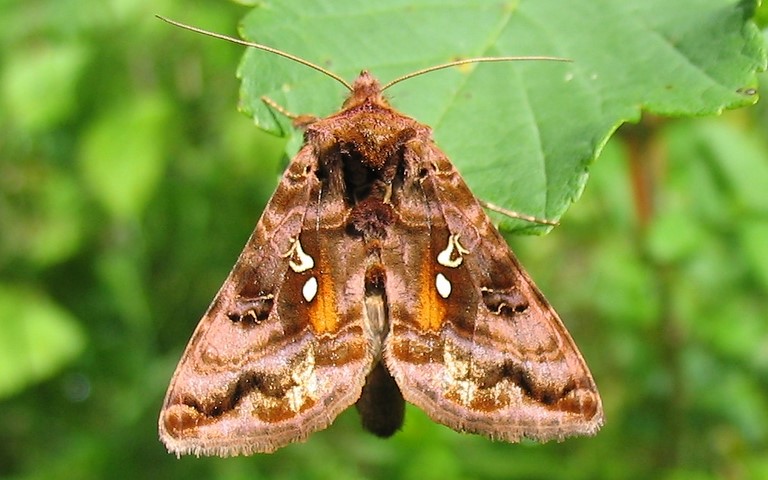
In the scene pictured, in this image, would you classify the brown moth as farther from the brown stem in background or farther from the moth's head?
the brown stem in background

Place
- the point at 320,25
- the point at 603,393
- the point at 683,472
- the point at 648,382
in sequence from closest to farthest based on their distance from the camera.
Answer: the point at 320,25 < the point at 683,472 < the point at 648,382 < the point at 603,393

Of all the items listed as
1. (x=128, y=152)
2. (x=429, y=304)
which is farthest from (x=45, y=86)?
(x=429, y=304)

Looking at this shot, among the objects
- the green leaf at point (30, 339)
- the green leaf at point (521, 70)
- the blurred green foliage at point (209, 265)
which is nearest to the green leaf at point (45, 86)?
the blurred green foliage at point (209, 265)

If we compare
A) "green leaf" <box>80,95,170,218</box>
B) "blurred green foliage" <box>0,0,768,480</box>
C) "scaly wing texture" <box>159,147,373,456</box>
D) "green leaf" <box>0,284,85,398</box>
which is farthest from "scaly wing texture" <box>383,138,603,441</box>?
"green leaf" <box>0,284,85,398</box>

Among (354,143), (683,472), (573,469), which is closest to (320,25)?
(354,143)

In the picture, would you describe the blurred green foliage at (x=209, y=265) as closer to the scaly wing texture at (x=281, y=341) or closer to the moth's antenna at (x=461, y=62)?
the moth's antenna at (x=461, y=62)

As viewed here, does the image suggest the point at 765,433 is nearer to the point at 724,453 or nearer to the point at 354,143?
the point at 724,453
